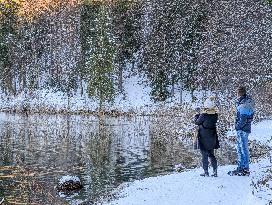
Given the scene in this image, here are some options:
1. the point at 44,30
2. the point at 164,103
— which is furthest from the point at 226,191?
the point at 44,30

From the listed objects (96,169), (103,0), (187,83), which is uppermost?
(103,0)

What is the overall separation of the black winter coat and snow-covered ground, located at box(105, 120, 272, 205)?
1021mm

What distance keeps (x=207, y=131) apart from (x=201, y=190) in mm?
2130

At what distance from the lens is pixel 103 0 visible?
8456cm

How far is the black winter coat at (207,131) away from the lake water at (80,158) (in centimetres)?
412

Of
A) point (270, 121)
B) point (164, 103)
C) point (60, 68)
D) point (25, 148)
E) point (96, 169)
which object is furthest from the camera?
point (60, 68)

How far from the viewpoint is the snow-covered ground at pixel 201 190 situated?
1285 centimetres

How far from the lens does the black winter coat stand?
15.2 metres

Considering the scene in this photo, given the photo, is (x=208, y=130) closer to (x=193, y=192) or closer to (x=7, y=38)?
(x=193, y=192)

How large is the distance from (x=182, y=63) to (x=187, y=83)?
9.78ft

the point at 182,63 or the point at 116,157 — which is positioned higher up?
the point at 182,63

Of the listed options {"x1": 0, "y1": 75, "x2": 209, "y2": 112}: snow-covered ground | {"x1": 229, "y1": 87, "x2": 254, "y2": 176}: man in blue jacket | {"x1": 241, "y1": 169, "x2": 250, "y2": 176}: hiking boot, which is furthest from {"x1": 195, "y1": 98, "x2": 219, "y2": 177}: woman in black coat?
{"x1": 0, "y1": 75, "x2": 209, "y2": 112}: snow-covered ground

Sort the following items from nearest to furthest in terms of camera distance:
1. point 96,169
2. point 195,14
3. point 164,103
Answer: point 96,169 → point 164,103 → point 195,14

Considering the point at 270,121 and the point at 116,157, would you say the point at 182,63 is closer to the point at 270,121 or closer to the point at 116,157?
the point at 270,121
